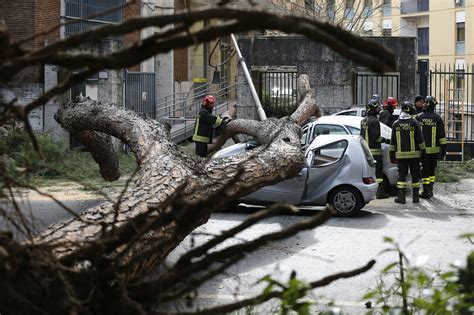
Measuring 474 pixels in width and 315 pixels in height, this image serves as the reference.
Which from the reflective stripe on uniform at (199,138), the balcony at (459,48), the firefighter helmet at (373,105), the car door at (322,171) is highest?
the balcony at (459,48)

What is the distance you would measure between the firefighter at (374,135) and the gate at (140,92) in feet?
42.7

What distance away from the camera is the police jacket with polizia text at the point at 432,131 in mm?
16375

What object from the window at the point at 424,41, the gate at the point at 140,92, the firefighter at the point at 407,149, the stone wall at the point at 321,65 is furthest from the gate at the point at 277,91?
the window at the point at 424,41

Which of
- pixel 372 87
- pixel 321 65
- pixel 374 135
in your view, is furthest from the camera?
pixel 372 87

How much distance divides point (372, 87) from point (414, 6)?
30.0 meters

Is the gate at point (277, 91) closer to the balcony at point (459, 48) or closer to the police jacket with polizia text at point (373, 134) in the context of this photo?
the police jacket with polizia text at point (373, 134)

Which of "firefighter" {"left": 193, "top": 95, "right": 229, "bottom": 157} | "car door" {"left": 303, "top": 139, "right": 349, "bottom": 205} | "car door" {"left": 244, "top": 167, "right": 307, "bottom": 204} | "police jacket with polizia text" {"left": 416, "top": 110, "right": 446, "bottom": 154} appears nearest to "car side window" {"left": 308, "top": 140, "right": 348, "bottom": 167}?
"car door" {"left": 303, "top": 139, "right": 349, "bottom": 205}

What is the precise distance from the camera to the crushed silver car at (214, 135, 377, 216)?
13555mm

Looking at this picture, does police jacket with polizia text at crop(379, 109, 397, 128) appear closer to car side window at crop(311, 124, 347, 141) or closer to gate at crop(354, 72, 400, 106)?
car side window at crop(311, 124, 347, 141)

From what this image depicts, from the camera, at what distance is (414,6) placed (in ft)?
171

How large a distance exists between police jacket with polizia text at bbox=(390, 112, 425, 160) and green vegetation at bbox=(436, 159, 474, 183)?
332cm

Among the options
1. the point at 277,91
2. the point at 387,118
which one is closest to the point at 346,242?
the point at 387,118

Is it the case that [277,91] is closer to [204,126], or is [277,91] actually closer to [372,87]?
[372,87]

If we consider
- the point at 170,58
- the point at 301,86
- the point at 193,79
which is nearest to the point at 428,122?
the point at 301,86
